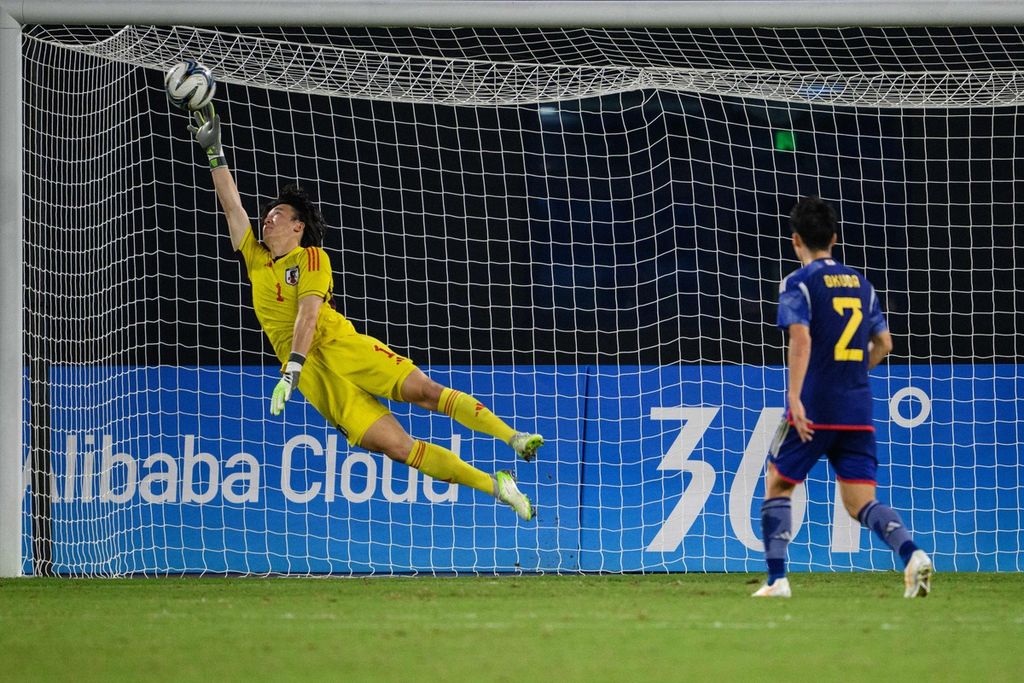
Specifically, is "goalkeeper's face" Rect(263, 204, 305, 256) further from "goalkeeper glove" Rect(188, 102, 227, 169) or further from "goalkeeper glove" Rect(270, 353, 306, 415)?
"goalkeeper glove" Rect(270, 353, 306, 415)

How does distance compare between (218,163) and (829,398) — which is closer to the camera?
(829,398)

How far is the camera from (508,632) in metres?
5.02

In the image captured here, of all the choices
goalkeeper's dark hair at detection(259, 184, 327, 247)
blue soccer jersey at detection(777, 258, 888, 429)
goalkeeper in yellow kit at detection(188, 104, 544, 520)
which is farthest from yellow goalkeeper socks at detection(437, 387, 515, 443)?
blue soccer jersey at detection(777, 258, 888, 429)

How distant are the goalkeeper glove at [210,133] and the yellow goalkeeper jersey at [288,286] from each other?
0.42m

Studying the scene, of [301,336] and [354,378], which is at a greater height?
[301,336]

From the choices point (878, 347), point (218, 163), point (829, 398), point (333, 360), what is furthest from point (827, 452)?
point (218, 163)

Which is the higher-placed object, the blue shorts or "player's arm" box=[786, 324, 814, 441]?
"player's arm" box=[786, 324, 814, 441]

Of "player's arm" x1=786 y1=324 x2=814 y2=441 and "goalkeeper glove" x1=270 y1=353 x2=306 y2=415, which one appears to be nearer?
"player's arm" x1=786 y1=324 x2=814 y2=441

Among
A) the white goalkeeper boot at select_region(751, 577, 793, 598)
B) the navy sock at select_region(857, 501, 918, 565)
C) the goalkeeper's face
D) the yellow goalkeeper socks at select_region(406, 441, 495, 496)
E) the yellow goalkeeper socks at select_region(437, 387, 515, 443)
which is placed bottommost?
the white goalkeeper boot at select_region(751, 577, 793, 598)

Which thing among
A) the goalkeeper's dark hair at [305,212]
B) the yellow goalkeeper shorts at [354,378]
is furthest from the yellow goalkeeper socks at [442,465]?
the goalkeeper's dark hair at [305,212]

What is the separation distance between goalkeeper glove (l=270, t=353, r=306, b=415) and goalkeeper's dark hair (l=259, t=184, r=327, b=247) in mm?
777

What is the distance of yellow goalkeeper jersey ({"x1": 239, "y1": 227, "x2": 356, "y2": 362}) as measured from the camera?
7.68 metres

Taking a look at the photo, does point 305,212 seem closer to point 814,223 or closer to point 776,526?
point 814,223

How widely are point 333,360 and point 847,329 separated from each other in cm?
287
